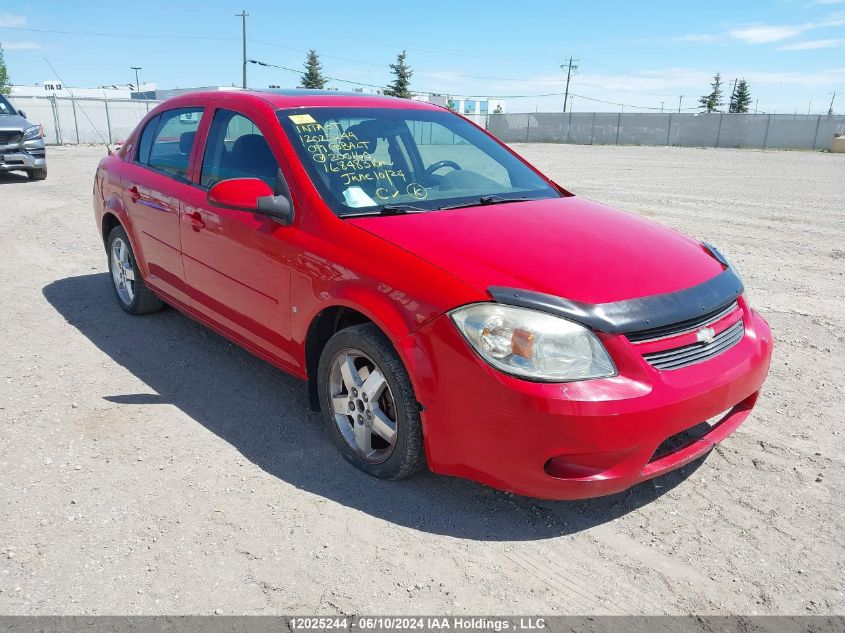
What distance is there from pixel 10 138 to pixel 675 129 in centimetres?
4301

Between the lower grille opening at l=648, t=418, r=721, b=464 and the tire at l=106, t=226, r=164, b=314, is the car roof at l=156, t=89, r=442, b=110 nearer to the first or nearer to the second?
the tire at l=106, t=226, r=164, b=314

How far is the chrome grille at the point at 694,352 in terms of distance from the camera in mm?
2590

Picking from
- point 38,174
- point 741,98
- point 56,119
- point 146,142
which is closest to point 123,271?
point 146,142

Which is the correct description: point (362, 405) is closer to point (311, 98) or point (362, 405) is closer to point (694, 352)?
point (694, 352)

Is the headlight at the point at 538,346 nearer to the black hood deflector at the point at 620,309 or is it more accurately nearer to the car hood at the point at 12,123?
the black hood deflector at the point at 620,309

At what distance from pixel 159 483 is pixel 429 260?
1666 millimetres

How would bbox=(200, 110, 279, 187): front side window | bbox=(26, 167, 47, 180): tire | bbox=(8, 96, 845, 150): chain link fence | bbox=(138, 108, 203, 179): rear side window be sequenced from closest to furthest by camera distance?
bbox=(200, 110, 279, 187): front side window
bbox=(138, 108, 203, 179): rear side window
bbox=(26, 167, 47, 180): tire
bbox=(8, 96, 845, 150): chain link fence

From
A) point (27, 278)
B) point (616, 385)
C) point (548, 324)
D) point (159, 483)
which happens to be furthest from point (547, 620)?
point (27, 278)

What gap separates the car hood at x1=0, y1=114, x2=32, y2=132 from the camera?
13.8 meters

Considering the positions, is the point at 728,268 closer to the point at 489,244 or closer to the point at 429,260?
the point at 489,244

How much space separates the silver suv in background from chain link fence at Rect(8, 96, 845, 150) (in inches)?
699

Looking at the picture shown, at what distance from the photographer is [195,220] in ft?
13.2

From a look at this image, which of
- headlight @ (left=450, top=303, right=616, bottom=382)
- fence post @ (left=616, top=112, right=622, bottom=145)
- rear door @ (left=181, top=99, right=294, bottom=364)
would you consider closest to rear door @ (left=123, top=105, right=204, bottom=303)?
rear door @ (left=181, top=99, right=294, bottom=364)

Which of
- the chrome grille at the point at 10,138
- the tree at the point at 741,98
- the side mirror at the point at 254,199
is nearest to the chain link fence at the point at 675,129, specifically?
the tree at the point at 741,98
